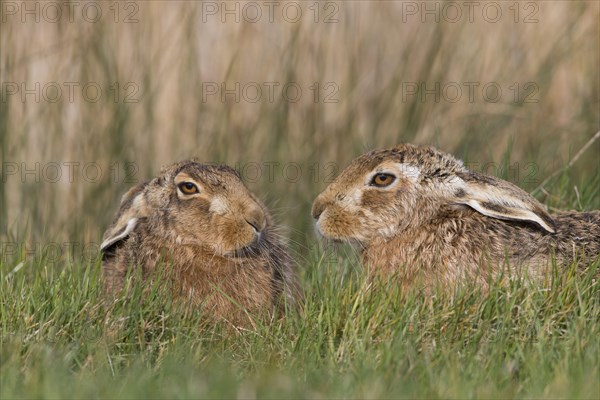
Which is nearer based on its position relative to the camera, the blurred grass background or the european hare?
the european hare

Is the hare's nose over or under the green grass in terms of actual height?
over

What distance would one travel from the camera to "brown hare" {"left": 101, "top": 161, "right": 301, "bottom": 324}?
6.39m

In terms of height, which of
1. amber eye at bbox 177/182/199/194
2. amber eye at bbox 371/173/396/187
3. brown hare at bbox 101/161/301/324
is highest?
amber eye at bbox 371/173/396/187

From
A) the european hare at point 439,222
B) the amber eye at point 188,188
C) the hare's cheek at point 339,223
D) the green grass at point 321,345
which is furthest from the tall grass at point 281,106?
the green grass at point 321,345

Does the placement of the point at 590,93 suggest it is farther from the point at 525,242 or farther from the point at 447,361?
the point at 447,361

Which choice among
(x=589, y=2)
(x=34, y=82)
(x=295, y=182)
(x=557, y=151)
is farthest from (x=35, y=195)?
(x=589, y=2)

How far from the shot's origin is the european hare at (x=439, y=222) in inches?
243

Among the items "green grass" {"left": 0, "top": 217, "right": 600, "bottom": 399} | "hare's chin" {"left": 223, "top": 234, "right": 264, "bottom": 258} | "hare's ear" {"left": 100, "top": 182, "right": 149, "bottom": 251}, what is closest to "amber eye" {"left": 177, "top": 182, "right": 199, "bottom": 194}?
"hare's ear" {"left": 100, "top": 182, "right": 149, "bottom": 251}

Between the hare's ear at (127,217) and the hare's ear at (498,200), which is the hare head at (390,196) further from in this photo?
the hare's ear at (127,217)

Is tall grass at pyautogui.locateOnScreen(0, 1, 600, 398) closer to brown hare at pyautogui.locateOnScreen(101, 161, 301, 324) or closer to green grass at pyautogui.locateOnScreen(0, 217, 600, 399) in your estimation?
brown hare at pyautogui.locateOnScreen(101, 161, 301, 324)

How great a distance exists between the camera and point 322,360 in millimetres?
5223

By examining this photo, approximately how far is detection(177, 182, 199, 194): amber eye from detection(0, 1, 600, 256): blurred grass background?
231 centimetres

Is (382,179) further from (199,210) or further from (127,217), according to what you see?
(127,217)

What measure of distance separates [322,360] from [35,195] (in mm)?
4674
